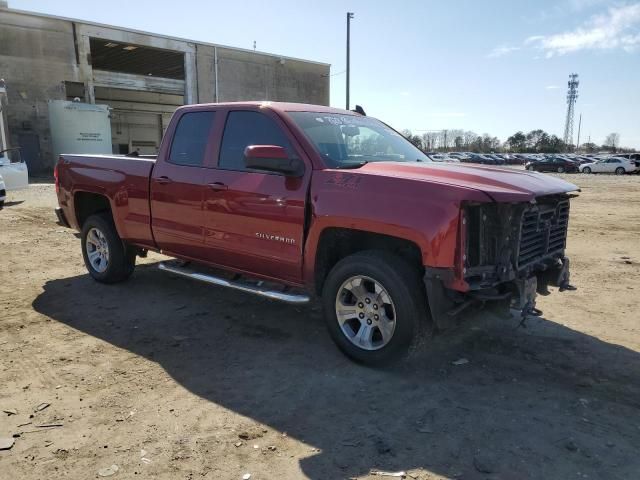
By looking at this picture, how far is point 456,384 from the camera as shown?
12.2 ft

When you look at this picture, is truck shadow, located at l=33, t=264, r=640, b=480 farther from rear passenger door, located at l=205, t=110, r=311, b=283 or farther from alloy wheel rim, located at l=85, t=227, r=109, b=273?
alloy wheel rim, located at l=85, t=227, r=109, b=273

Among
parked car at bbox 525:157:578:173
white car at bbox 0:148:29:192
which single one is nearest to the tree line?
parked car at bbox 525:157:578:173

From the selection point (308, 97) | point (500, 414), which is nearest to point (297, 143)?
point (500, 414)

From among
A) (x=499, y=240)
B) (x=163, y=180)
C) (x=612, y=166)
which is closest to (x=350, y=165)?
(x=499, y=240)

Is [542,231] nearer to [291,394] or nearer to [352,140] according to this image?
[352,140]

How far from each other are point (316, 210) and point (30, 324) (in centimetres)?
313

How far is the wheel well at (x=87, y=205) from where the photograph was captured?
652 cm

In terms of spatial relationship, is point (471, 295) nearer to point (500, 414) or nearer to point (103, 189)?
point (500, 414)

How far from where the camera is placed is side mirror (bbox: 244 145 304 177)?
396 centimetres

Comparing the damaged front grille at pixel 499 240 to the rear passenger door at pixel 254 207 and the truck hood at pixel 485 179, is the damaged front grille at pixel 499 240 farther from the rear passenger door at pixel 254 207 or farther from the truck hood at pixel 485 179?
the rear passenger door at pixel 254 207

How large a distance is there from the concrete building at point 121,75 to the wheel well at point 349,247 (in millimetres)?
29519

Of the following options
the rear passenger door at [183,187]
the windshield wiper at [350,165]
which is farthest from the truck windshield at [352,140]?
the rear passenger door at [183,187]

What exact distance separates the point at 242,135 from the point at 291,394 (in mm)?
2436

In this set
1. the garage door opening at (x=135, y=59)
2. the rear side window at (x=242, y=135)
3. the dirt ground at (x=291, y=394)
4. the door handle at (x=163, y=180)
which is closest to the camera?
the dirt ground at (x=291, y=394)
